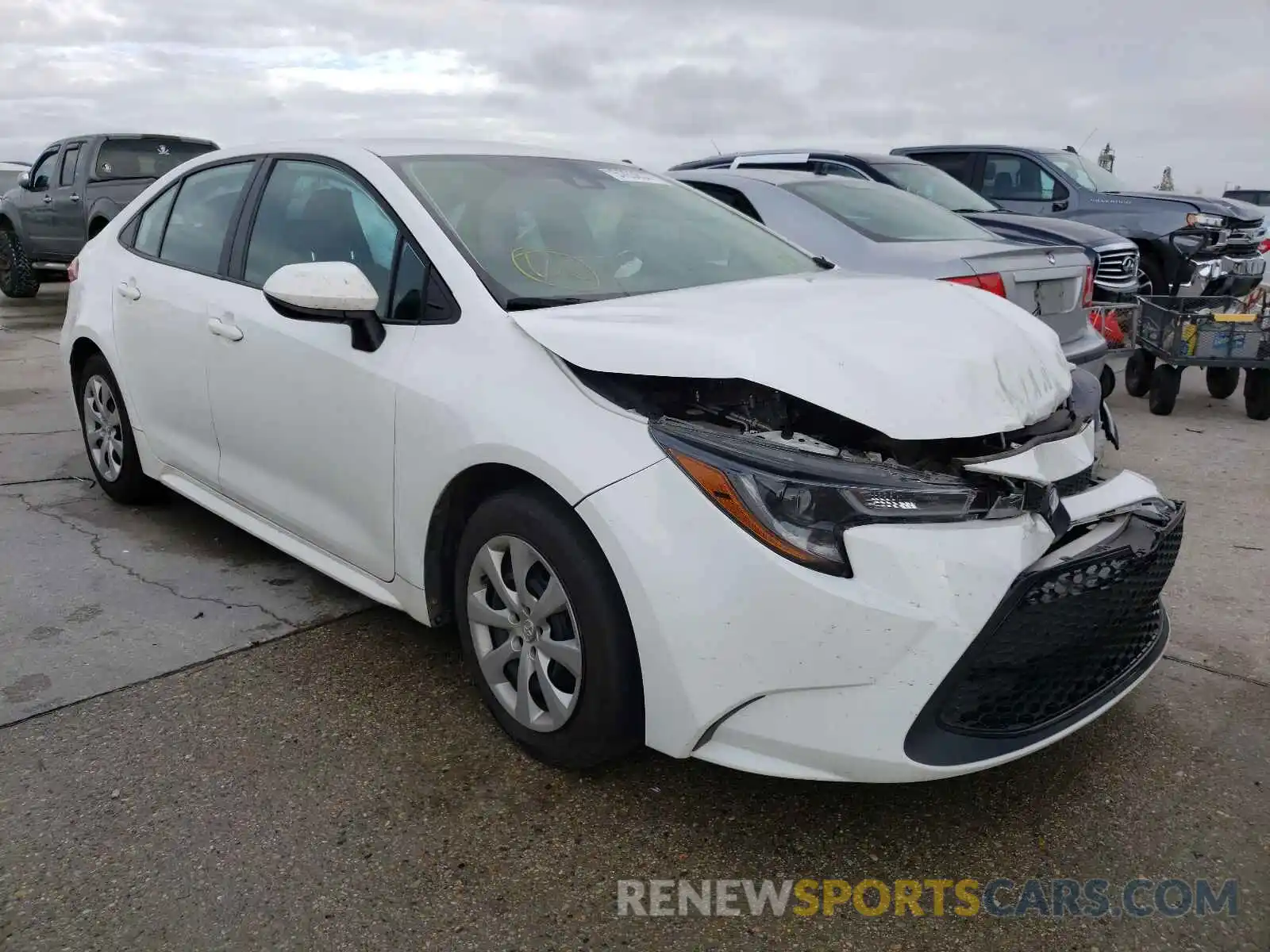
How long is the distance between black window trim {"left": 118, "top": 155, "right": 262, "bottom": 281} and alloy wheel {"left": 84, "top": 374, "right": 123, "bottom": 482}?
622 millimetres

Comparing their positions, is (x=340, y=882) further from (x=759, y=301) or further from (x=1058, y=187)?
(x=1058, y=187)

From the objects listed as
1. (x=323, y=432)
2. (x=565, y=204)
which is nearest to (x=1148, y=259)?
(x=565, y=204)

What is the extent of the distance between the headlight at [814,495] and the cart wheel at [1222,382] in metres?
6.34

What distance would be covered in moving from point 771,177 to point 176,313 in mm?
3736

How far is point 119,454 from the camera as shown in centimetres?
459

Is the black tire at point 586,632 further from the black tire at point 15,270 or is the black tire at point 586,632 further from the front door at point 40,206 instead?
the black tire at point 15,270

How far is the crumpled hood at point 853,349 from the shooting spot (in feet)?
7.36

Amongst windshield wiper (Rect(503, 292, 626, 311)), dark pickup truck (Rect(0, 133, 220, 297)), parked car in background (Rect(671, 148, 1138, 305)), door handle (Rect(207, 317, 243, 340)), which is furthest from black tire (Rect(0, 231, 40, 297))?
windshield wiper (Rect(503, 292, 626, 311))

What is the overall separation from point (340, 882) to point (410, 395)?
1217 millimetres

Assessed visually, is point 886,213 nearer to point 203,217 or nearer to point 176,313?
point 203,217

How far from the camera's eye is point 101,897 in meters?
2.22

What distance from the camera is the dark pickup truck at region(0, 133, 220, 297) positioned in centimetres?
1180

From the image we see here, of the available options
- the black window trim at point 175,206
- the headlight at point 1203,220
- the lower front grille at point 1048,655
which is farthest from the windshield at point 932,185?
the lower front grille at point 1048,655

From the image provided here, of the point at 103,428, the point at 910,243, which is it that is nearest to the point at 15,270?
the point at 103,428
